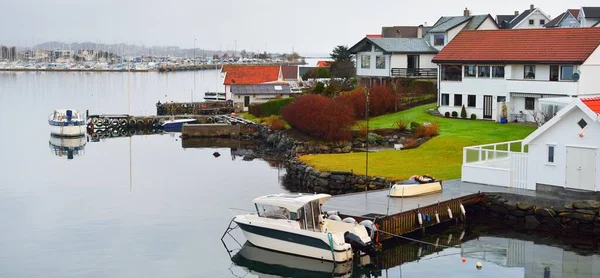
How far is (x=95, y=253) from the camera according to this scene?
32000 mm

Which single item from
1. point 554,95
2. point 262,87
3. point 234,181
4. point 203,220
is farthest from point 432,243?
point 262,87

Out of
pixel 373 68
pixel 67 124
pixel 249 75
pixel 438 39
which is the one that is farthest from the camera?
pixel 249 75

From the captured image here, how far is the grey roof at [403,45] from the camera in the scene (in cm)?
7662

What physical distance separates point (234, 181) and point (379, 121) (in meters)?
20.1

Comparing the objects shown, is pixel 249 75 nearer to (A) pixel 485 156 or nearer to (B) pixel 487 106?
(B) pixel 487 106

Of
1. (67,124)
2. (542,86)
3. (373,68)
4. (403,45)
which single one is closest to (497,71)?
(542,86)

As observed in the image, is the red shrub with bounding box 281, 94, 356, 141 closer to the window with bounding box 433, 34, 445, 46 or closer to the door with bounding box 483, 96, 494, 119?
the door with bounding box 483, 96, 494, 119

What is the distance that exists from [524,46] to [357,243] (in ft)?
113

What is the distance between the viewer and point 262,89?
91375 millimetres

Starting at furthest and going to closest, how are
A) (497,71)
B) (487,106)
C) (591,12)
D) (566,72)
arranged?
(591,12) → (487,106) → (497,71) → (566,72)

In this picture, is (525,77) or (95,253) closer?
(95,253)

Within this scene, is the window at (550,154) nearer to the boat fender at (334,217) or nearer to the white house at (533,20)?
the boat fender at (334,217)

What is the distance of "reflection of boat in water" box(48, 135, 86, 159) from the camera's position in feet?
213

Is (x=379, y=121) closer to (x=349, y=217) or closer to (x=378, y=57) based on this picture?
(x=378, y=57)
